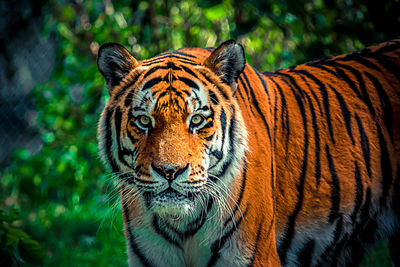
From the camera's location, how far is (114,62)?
179 cm

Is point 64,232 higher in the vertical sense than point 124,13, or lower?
lower

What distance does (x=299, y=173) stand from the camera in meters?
1.98


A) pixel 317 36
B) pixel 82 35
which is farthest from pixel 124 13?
pixel 317 36

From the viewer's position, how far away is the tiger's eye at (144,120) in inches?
64.4

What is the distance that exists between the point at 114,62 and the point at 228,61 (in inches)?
18.6

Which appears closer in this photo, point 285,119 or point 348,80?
point 285,119

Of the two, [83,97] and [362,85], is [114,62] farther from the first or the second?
[83,97]

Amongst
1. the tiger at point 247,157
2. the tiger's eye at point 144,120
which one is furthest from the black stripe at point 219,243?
the tiger's eye at point 144,120

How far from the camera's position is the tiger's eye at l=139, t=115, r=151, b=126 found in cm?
164

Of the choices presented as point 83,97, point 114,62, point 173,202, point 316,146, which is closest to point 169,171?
point 173,202

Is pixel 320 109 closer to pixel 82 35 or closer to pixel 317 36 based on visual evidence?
pixel 317 36

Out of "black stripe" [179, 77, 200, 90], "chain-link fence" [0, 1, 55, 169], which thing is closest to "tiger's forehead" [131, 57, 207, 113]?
"black stripe" [179, 77, 200, 90]

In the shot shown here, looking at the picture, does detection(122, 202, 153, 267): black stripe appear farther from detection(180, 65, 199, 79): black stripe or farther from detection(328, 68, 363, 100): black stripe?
detection(328, 68, 363, 100): black stripe

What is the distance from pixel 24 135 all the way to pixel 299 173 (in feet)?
11.9
